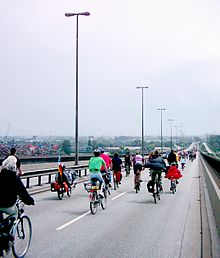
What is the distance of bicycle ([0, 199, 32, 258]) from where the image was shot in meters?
6.88

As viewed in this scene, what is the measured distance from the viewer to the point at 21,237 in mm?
7652

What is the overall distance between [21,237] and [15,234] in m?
0.39

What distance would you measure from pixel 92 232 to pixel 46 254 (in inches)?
93.5

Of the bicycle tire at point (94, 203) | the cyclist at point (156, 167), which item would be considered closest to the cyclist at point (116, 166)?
the cyclist at point (156, 167)

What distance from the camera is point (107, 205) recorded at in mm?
15445

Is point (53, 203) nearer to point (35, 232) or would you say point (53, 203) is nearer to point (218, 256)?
point (35, 232)

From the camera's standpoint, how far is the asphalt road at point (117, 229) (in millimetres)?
8164

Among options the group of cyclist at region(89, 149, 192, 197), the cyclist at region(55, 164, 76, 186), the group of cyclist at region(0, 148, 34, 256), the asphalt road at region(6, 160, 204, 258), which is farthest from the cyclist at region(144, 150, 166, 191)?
the group of cyclist at region(0, 148, 34, 256)

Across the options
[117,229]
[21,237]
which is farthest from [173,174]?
[21,237]

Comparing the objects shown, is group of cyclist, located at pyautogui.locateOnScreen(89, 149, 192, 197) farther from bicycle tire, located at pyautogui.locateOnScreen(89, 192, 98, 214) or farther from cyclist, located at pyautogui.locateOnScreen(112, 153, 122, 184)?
bicycle tire, located at pyautogui.locateOnScreen(89, 192, 98, 214)

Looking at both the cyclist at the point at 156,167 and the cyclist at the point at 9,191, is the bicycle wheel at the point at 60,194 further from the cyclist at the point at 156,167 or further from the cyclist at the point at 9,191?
the cyclist at the point at 9,191

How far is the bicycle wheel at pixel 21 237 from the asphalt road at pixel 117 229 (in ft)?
0.86

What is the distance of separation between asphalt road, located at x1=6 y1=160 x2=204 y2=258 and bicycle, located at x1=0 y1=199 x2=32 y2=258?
12.5 inches

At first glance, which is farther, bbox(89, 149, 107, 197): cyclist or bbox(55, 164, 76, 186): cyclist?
bbox(55, 164, 76, 186): cyclist
